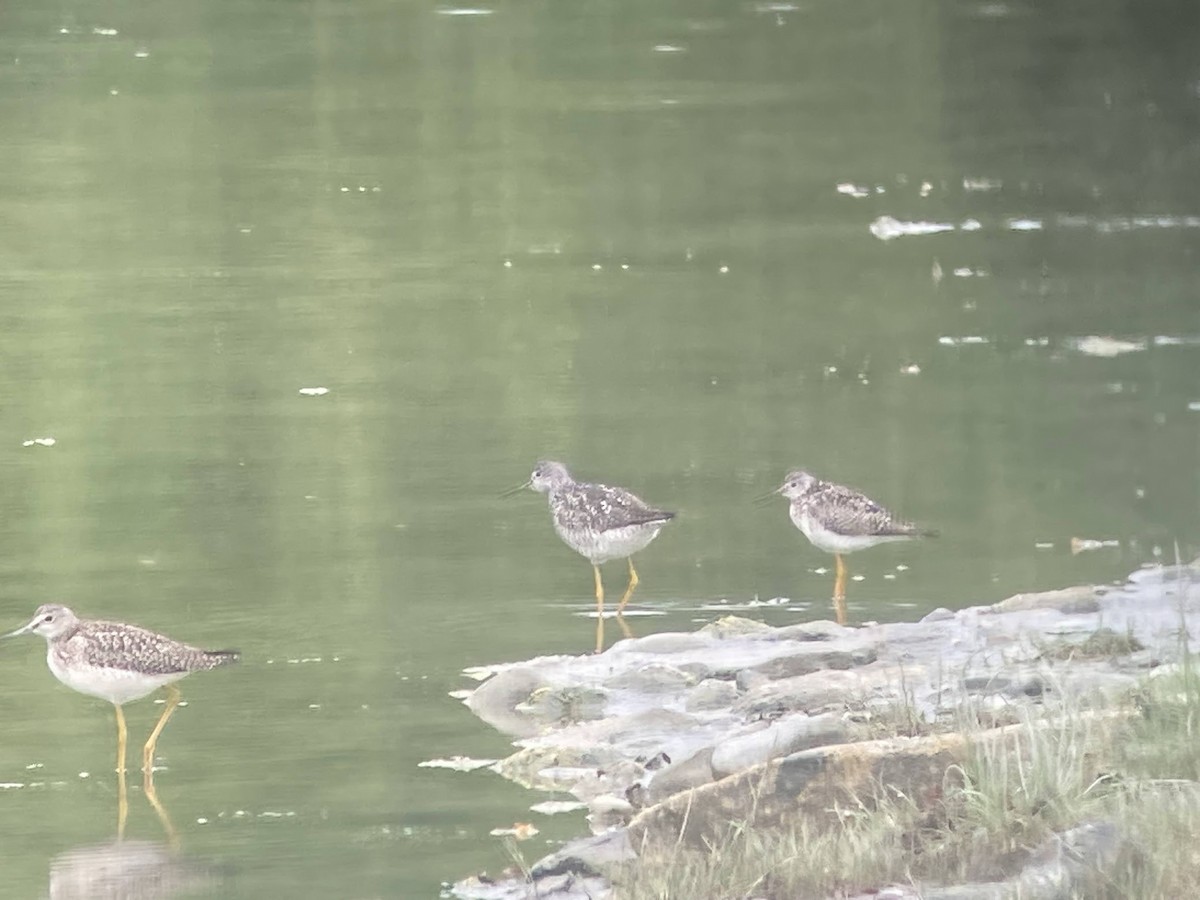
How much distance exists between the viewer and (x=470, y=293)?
430cm

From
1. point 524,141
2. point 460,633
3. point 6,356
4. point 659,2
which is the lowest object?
point 460,633

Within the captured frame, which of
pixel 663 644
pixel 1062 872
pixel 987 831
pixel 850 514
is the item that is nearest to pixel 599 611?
pixel 663 644

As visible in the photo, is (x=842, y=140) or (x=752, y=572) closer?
(x=752, y=572)

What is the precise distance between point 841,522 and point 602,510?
0.44 metres

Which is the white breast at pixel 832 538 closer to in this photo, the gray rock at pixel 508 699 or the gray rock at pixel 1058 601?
the gray rock at pixel 1058 601

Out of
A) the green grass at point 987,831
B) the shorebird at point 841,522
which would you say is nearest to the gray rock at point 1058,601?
the shorebird at point 841,522

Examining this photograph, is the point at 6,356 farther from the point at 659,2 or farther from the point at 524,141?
the point at 659,2

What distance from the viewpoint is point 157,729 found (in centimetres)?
314

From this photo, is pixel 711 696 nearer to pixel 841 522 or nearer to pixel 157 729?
pixel 841 522

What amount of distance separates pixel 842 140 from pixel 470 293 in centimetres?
105

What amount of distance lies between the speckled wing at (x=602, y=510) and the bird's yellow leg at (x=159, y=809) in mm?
890

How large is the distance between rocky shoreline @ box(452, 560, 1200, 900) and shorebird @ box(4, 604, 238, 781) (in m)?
0.48

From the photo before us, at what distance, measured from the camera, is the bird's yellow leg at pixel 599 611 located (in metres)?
3.35

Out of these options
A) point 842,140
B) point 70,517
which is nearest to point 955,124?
point 842,140
